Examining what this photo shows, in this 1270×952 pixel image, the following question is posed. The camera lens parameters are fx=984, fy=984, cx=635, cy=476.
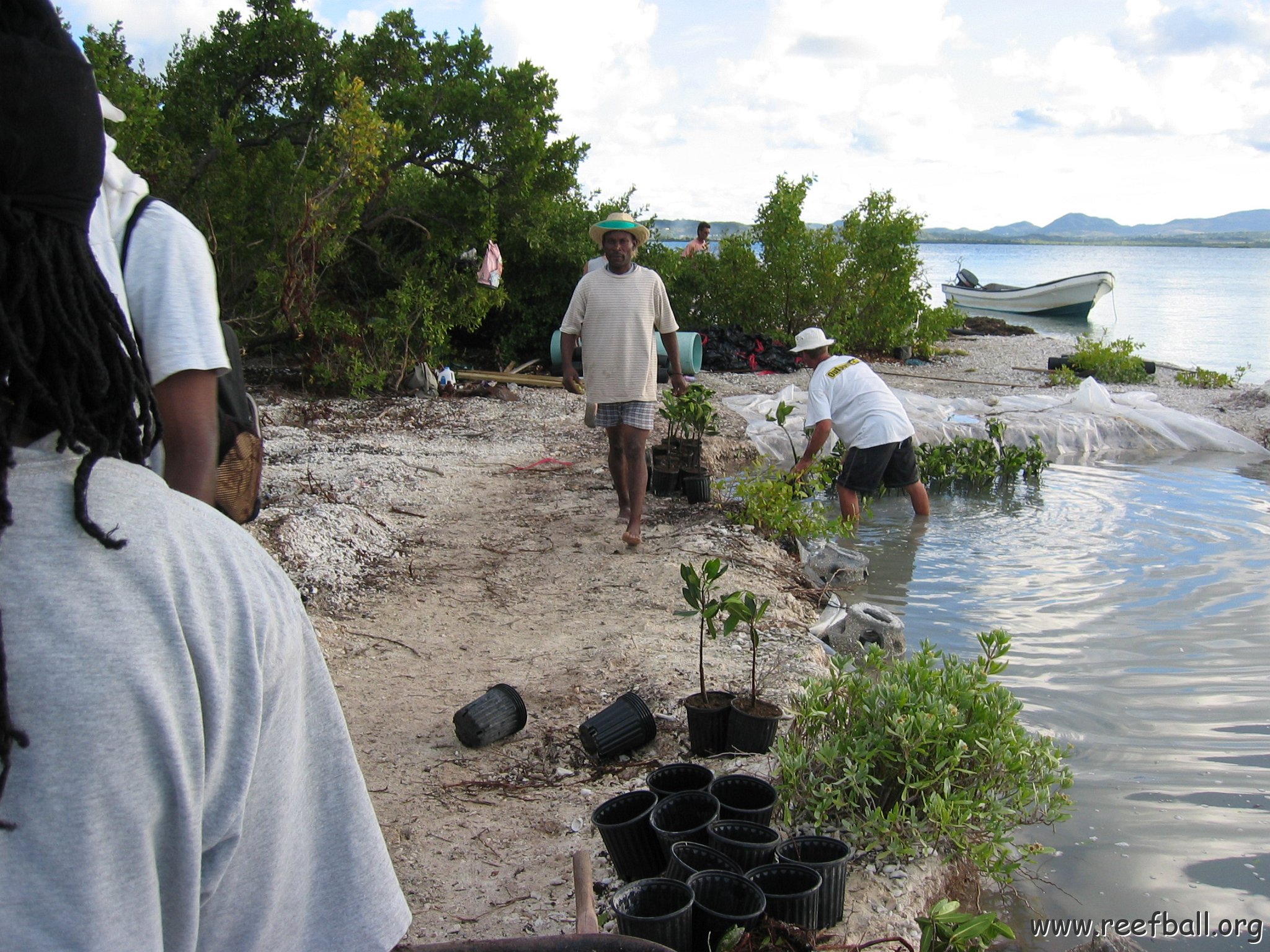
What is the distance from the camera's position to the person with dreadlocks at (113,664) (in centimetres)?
93

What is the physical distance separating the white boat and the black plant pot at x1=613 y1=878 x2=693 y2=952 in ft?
98.6

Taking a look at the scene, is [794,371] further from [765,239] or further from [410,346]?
[410,346]

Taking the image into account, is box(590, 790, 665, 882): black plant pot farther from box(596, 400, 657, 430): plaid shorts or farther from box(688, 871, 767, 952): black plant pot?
box(596, 400, 657, 430): plaid shorts

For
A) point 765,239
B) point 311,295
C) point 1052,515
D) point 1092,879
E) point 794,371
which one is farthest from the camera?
point 765,239

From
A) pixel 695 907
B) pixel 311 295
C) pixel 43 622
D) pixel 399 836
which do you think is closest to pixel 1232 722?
pixel 695 907

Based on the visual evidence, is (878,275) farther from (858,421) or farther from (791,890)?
(791,890)

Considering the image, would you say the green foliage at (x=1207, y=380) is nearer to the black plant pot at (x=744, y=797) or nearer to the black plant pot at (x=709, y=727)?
the black plant pot at (x=709, y=727)

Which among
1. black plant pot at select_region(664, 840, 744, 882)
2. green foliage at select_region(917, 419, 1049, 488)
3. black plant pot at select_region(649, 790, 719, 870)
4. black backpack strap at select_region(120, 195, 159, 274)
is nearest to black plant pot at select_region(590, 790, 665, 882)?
black plant pot at select_region(649, 790, 719, 870)

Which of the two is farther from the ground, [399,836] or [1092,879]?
[399,836]

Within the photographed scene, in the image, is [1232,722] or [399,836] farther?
[1232,722]

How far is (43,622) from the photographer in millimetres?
923

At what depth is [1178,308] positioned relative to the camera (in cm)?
4066

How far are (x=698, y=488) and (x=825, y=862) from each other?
4964 mm

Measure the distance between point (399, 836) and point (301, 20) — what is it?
10853 mm
